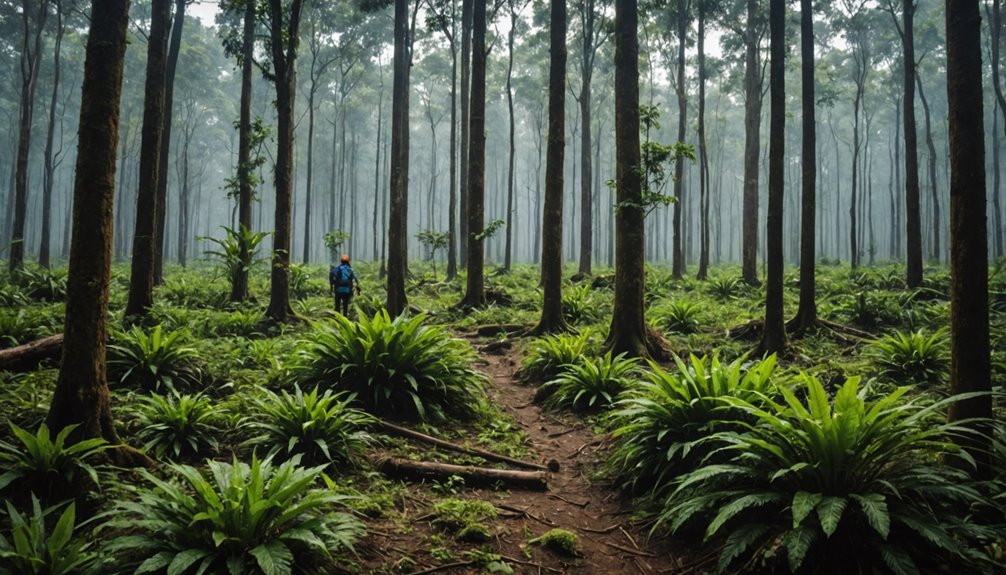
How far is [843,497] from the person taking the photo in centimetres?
296

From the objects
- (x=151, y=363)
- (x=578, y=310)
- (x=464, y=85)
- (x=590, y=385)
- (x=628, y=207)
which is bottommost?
(x=590, y=385)

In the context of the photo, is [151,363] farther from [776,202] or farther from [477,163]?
[776,202]

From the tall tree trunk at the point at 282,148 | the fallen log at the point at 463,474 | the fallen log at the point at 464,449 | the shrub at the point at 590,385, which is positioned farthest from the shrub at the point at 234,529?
the tall tree trunk at the point at 282,148

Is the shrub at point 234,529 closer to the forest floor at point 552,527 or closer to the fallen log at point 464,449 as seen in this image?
the forest floor at point 552,527

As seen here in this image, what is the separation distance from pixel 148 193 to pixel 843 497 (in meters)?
11.0

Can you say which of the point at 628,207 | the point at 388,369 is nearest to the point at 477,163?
the point at 628,207

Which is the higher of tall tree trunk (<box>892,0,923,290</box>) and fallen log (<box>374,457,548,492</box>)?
tall tree trunk (<box>892,0,923,290</box>)

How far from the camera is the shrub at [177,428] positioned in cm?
434

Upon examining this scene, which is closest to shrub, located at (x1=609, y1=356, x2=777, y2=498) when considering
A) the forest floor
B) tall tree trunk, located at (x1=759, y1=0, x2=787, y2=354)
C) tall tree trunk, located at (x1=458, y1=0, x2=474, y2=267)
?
the forest floor

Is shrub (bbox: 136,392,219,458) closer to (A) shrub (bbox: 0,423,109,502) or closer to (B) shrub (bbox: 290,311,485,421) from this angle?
(A) shrub (bbox: 0,423,109,502)

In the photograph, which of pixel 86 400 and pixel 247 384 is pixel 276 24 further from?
pixel 86 400

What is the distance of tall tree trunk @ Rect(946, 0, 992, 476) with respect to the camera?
11.2 ft

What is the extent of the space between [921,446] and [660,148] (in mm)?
6152

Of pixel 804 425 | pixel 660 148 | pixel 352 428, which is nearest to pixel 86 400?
pixel 352 428
